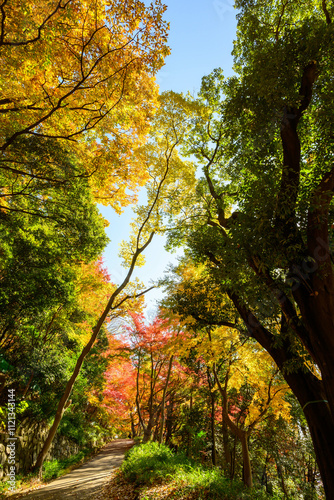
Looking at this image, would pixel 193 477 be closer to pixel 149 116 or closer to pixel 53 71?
pixel 149 116

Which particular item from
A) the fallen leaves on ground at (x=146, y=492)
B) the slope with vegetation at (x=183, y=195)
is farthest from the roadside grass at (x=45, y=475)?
the fallen leaves on ground at (x=146, y=492)

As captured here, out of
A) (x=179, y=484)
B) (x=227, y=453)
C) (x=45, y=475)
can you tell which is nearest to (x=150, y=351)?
(x=227, y=453)

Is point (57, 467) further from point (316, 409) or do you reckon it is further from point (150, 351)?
point (316, 409)

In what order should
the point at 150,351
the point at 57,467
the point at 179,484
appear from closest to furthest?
the point at 179,484 → the point at 57,467 → the point at 150,351

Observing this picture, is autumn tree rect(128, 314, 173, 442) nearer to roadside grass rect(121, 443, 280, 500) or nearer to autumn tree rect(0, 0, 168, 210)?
roadside grass rect(121, 443, 280, 500)

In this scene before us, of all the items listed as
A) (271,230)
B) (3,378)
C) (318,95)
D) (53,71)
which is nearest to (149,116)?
(53,71)

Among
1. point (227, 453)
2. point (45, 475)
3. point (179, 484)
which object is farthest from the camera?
point (227, 453)

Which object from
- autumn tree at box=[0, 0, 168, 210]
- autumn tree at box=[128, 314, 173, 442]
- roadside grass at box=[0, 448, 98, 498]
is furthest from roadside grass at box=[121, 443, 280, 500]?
autumn tree at box=[0, 0, 168, 210]

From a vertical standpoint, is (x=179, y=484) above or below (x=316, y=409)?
below

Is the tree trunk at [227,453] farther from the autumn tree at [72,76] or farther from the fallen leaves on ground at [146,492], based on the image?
the autumn tree at [72,76]

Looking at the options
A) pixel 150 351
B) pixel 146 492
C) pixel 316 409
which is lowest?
pixel 146 492

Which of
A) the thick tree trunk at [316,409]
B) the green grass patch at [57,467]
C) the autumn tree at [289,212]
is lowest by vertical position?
the green grass patch at [57,467]

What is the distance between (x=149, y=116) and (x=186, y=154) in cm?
253

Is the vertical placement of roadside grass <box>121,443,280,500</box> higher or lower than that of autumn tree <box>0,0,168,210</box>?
Answer: lower
